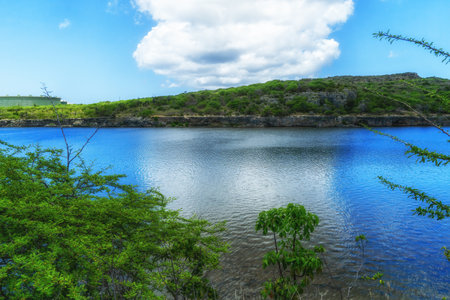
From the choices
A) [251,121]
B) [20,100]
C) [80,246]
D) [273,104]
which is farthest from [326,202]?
[20,100]

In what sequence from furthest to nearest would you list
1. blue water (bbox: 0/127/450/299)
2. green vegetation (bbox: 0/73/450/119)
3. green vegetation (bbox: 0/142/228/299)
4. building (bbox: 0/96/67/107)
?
building (bbox: 0/96/67/107) < green vegetation (bbox: 0/73/450/119) < blue water (bbox: 0/127/450/299) < green vegetation (bbox: 0/142/228/299)

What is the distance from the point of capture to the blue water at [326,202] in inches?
411

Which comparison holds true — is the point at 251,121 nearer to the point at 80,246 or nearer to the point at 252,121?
the point at 252,121

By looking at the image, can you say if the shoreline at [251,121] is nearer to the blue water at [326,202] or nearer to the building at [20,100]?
the blue water at [326,202]

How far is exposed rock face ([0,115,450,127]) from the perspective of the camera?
94.5 metres

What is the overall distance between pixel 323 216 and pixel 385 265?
19.1ft

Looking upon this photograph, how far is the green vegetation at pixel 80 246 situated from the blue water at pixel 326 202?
3.63 metres

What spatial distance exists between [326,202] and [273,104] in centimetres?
9679

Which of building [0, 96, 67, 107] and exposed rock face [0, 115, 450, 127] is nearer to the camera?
exposed rock face [0, 115, 450, 127]

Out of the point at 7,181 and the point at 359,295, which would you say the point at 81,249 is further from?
the point at 359,295

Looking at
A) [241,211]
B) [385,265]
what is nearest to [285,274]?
[385,265]

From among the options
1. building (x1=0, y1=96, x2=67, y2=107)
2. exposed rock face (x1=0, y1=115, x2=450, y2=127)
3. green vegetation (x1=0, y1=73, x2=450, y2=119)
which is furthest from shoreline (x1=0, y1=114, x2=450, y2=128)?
building (x1=0, y1=96, x2=67, y2=107)

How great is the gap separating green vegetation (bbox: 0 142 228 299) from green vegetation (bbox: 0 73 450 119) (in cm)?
10013

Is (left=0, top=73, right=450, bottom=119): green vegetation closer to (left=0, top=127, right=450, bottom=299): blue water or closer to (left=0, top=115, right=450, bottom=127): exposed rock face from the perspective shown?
(left=0, top=115, right=450, bottom=127): exposed rock face
